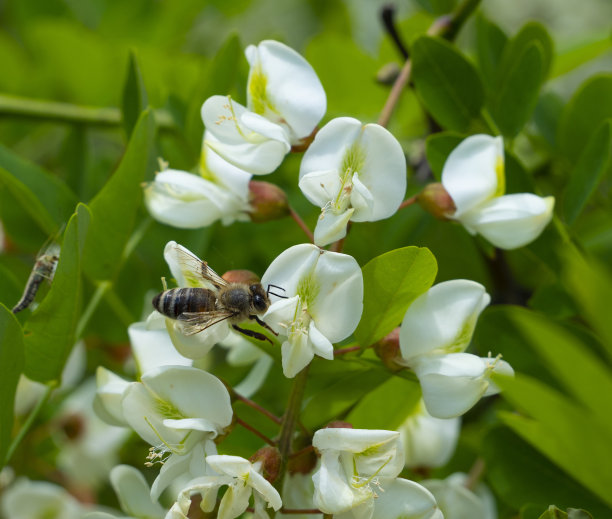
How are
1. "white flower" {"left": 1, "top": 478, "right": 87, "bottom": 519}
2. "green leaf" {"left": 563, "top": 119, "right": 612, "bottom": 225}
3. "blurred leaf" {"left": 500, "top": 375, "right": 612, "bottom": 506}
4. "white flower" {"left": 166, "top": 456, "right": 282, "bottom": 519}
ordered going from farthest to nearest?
"white flower" {"left": 1, "top": 478, "right": 87, "bottom": 519}, "green leaf" {"left": 563, "top": 119, "right": 612, "bottom": 225}, "white flower" {"left": 166, "top": 456, "right": 282, "bottom": 519}, "blurred leaf" {"left": 500, "top": 375, "right": 612, "bottom": 506}

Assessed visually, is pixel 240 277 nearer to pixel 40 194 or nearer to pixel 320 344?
pixel 320 344

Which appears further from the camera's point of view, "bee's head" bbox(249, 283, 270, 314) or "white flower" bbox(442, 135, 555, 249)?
"white flower" bbox(442, 135, 555, 249)

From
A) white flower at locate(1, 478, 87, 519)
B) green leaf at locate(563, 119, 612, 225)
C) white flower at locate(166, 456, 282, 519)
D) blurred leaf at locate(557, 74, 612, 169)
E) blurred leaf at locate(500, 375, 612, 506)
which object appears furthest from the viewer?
white flower at locate(1, 478, 87, 519)

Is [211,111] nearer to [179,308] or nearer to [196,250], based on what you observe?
[179,308]

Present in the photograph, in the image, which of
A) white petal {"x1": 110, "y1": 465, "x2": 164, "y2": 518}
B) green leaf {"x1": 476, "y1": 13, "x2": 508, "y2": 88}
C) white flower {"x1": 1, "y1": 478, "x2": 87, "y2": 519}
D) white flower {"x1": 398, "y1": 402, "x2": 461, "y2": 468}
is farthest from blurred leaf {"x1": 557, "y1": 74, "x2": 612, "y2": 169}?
white flower {"x1": 1, "y1": 478, "x2": 87, "y2": 519}

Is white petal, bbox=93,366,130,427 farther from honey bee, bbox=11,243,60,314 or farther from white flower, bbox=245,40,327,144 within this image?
white flower, bbox=245,40,327,144
